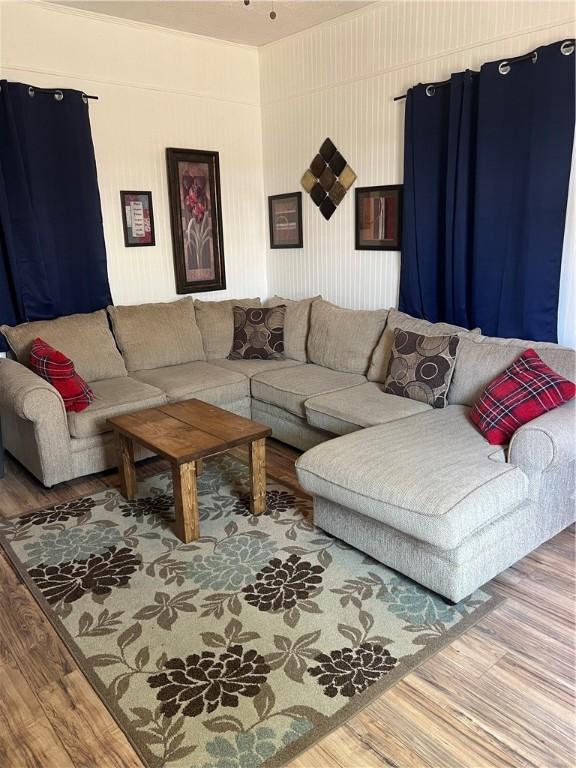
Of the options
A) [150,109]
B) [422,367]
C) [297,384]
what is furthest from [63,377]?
[150,109]

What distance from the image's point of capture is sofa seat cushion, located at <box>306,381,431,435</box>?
125 inches

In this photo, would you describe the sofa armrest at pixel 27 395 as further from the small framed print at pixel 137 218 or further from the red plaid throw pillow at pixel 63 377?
the small framed print at pixel 137 218

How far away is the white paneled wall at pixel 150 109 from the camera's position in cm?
382

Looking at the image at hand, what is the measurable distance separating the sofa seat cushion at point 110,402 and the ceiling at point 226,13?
8.10 feet

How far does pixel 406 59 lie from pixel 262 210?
5.89ft

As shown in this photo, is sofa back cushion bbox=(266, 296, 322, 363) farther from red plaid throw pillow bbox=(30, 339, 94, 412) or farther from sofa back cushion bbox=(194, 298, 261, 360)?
red plaid throw pillow bbox=(30, 339, 94, 412)

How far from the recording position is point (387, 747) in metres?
1.69

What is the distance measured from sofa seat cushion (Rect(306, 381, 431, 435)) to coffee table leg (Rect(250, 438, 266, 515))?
0.51m

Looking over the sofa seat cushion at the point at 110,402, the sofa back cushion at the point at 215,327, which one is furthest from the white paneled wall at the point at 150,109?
the sofa seat cushion at the point at 110,402

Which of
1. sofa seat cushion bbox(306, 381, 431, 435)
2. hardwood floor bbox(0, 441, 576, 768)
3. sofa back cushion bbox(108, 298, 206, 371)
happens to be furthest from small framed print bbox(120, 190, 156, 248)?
hardwood floor bbox(0, 441, 576, 768)

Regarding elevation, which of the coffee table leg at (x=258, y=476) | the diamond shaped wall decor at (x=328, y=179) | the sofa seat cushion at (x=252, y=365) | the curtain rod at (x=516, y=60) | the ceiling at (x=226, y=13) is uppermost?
the ceiling at (x=226, y=13)

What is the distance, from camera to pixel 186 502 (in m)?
2.73

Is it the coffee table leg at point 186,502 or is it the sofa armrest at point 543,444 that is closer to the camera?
the sofa armrest at point 543,444

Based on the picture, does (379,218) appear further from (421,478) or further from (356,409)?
(421,478)
